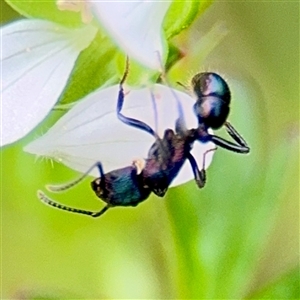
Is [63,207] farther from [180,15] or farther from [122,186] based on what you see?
[180,15]

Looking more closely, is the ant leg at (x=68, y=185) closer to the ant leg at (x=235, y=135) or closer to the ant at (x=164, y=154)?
the ant at (x=164, y=154)

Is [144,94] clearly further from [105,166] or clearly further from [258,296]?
[258,296]

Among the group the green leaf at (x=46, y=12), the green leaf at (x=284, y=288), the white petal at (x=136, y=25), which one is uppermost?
the green leaf at (x=46, y=12)

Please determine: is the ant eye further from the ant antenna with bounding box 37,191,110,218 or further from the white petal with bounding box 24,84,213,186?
the ant antenna with bounding box 37,191,110,218

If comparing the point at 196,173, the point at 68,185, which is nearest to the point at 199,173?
the point at 196,173

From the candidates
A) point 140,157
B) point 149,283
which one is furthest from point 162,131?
point 149,283

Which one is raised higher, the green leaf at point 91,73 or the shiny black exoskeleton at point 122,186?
the green leaf at point 91,73

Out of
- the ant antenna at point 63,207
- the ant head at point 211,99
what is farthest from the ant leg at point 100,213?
the ant head at point 211,99

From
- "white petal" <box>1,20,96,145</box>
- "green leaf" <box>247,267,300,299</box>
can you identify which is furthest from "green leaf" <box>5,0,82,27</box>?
"green leaf" <box>247,267,300,299</box>
